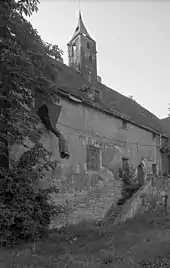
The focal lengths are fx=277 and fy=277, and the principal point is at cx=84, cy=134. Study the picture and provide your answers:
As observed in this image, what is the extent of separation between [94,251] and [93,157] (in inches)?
296

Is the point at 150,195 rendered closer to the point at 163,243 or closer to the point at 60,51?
the point at 163,243

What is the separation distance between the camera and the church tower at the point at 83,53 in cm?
2217

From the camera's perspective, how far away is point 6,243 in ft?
22.9

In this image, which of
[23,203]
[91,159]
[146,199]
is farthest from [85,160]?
[23,203]

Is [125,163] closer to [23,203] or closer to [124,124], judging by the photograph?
[124,124]

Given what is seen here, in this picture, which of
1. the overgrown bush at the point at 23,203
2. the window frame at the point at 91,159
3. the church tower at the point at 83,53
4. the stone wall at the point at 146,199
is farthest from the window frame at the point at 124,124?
the overgrown bush at the point at 23,203

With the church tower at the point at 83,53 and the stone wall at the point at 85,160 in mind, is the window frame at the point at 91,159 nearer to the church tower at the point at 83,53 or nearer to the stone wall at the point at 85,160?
the stone wall at the point at 85,160

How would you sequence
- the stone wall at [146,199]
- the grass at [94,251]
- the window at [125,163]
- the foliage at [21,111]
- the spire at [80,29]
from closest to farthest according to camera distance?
1. the grass at [94,251]
2. the foliage at [21,111]
3. the stone wall at [146,199]
4. the window at [125,163]
5. the spire at [80,29]

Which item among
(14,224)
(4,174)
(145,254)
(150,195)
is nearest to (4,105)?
(4,174)

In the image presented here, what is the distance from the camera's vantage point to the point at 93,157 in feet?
46.0

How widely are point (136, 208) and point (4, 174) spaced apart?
734cm

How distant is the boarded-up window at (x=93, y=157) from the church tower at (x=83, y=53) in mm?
9051

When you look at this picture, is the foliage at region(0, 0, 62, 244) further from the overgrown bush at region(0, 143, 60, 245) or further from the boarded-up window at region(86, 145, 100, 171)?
the boarded-up window at region(86, 145, 100, 171)

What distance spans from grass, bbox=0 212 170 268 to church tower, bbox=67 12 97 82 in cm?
1518
